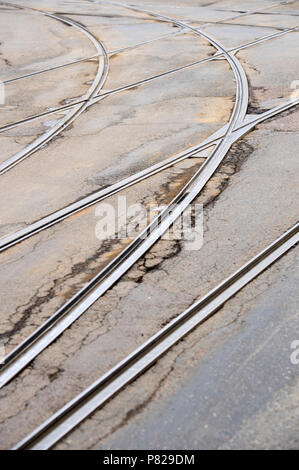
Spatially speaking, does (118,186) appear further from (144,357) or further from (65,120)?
(144,357)

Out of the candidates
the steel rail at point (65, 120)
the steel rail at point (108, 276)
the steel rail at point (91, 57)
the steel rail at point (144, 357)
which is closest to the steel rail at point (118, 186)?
the steel rail at point (108, 276)

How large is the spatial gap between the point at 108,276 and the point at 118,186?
2.39 metres

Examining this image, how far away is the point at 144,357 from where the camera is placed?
4945mm

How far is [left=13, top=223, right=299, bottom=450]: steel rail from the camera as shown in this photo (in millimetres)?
4227

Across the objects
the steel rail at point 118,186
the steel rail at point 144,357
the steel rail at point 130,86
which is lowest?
the steel rail at point 144,357

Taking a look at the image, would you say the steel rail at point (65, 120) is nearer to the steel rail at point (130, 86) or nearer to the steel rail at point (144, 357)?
the steel rail at point (130, 86)

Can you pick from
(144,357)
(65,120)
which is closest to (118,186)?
(65,120)

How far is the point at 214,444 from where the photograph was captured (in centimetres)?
412

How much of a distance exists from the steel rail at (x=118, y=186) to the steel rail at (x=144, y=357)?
7.88ft

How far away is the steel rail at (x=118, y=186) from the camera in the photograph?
717cm

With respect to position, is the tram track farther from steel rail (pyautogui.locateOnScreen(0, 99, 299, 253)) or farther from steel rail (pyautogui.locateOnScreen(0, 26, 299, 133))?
steel rail (pyautogui.locateOnScreen(0, 26, 299, 133))

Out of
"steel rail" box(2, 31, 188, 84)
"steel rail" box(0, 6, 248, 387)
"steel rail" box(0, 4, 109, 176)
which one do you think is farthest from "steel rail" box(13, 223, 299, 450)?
"steel rail" box(2, 31, 188, 84)

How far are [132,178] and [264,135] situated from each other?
250cm

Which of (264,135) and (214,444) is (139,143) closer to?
(264,135)
